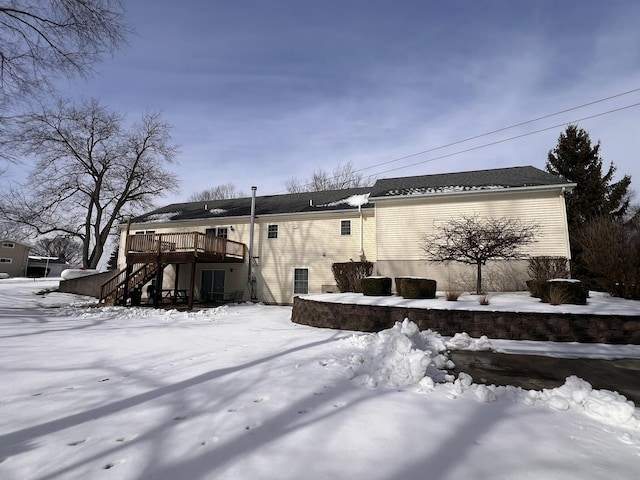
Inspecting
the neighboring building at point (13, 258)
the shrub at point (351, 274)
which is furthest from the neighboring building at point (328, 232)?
the neighboring building at point (13, 258)

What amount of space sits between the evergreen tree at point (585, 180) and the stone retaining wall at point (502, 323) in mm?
14560

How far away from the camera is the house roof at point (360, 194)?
14.8m

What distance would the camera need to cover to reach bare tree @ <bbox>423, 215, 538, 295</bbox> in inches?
442

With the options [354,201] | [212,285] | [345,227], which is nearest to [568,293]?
[345,227]

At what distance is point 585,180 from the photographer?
66.7 feet

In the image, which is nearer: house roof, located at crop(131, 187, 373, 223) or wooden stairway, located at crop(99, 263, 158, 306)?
wooden stairway, located at crop(99, 263, 158, 306)

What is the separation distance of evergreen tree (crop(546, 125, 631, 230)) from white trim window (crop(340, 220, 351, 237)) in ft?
43.6

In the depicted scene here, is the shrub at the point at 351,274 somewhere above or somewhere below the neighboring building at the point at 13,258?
below

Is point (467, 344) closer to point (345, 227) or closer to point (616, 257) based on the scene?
point (616, 257)

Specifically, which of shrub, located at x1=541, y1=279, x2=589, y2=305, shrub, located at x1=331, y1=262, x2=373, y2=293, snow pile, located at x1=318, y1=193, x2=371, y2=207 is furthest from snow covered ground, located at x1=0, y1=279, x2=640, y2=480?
snow pile, located at x1=318, y1=193, x2=371, y2=207

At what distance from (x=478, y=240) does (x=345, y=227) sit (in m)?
7.09

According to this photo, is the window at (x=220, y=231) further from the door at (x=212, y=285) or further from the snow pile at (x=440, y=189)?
the snow pile at (x=440, y=189)

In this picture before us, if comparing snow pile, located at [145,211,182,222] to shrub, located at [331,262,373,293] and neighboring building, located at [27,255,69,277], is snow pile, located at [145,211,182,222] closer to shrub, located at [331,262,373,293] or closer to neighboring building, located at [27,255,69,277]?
shrub, located at [331,262,373,293]

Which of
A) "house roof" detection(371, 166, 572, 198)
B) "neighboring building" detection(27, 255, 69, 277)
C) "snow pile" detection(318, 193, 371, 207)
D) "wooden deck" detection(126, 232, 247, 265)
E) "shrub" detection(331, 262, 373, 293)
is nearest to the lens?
"shrub" detection(331, 262, 373, 293)
